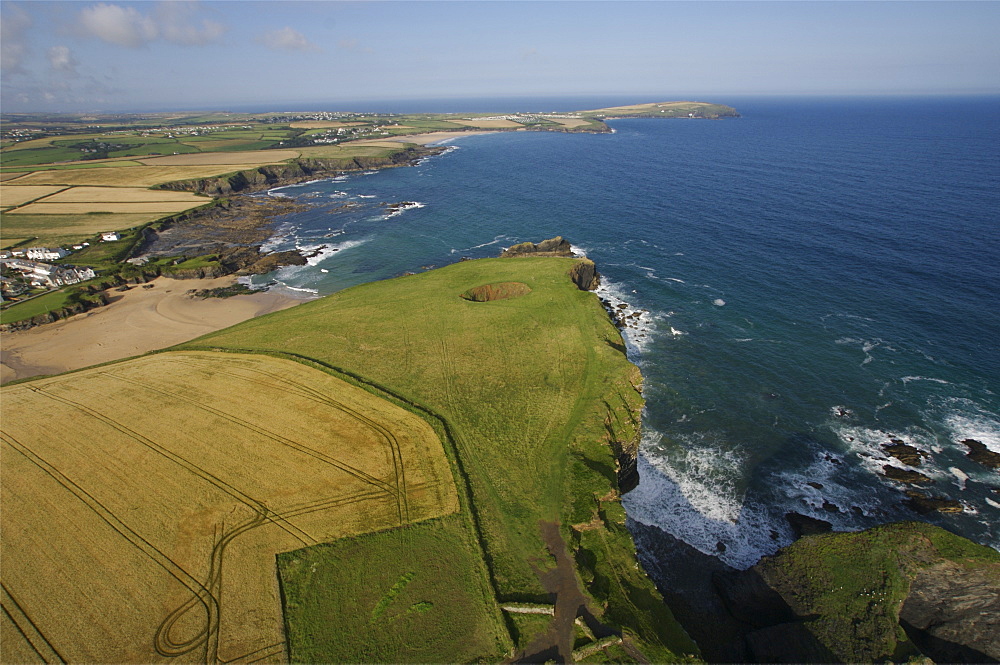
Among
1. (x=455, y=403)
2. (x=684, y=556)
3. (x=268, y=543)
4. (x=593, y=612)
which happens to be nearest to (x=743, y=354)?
(x=684, y=556)

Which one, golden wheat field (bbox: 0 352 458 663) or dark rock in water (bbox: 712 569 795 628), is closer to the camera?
golden wheat field (bbox: 0 352 458 663)

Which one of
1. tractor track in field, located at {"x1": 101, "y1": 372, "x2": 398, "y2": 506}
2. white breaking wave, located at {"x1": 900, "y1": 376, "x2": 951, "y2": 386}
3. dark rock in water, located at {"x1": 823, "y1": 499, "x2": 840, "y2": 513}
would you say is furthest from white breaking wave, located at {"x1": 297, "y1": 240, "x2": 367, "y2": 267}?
white breaking wave, located at {"x1": 900, "y1": 376, "x2": 951, "y2": 386}

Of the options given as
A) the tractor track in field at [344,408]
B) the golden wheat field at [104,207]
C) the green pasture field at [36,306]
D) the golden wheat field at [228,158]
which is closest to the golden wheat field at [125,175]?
the golden wheat field at [228,158]

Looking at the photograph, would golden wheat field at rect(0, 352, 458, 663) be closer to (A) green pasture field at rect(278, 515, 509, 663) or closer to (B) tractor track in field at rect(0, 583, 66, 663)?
(B) tractor track in field at rect(0, 583, 66, 663)

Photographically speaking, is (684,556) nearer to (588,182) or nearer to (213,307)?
(213,307)

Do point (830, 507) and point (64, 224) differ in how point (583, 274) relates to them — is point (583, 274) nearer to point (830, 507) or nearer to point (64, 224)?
point (830, 507)

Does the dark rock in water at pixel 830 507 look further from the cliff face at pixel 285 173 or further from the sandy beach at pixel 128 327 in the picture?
the cliff face at pixel 285 173

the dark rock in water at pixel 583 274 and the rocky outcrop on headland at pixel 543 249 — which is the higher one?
the rocky outcrop on headland at pixel 543 249
